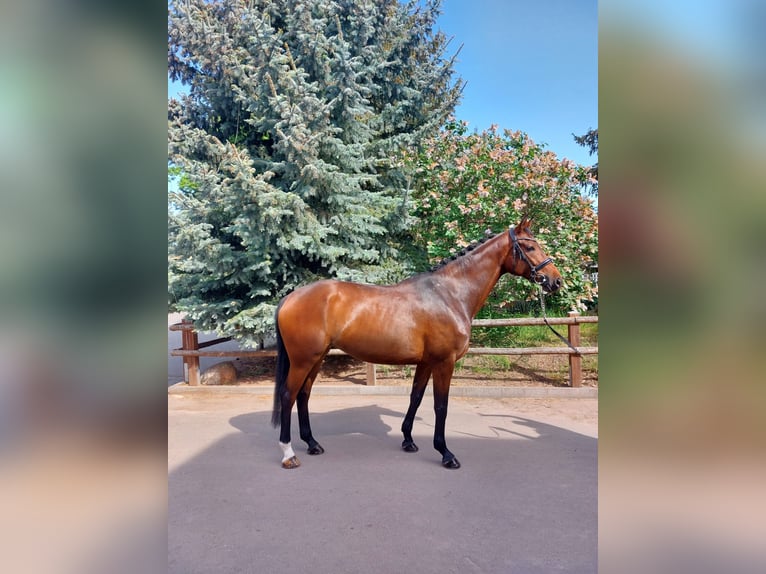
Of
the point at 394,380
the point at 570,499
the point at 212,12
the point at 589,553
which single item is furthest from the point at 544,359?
the point at 212,12

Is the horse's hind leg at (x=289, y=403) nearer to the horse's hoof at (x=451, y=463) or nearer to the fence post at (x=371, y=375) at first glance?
the horse's hoof at (x=451, y=463)

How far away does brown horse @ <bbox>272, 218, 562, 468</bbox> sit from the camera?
3.52 metres

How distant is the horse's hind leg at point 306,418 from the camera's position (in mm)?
3754

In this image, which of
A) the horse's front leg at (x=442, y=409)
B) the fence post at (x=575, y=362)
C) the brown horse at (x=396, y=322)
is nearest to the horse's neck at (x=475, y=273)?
the brown horse at (x=396, y=322)

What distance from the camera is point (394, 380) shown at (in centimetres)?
672

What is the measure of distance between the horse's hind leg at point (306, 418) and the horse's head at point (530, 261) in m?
1.94

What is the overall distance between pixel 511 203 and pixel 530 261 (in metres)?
3.13

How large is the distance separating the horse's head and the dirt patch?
3111 millimetres

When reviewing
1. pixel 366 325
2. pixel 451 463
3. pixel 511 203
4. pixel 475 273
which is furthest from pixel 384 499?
pixel 511 203

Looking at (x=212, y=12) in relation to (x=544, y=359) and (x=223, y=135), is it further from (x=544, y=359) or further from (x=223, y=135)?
(x=544, y=359)

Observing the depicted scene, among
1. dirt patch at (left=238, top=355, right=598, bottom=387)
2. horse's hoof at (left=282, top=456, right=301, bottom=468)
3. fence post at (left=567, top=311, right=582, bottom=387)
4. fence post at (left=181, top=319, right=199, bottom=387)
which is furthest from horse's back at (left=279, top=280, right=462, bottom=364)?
fence post at (left=181, top=319, right=199, bottom=387)

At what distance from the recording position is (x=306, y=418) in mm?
3814

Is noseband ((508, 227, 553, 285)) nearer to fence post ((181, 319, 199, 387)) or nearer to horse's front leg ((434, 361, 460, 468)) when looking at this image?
horse's front leg ((434, 361, 460, 468))
